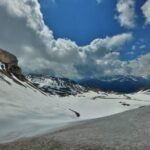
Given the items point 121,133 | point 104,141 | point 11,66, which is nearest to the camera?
point 104,141

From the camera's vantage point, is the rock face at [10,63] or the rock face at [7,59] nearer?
the rock face at [10,63]

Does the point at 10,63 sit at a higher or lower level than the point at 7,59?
lower

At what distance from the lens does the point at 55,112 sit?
74375mm

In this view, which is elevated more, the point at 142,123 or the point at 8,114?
the point at 8,114

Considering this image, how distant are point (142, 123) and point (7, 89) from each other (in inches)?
2300

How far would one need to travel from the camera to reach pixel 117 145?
21344mm

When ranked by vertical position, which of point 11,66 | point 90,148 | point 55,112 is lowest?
point 90,148

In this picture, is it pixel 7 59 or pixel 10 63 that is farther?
pixel 7 59

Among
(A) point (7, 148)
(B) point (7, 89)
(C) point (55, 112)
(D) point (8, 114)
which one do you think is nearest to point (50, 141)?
(A) point (7, 148)

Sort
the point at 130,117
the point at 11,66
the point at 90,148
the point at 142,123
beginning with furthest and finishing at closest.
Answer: the point at 11,66, the point at 130,117, the point at 142,123, the point at 90,148

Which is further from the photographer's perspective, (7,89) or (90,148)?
(7,89)

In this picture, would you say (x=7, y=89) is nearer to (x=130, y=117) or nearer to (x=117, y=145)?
(x=130, y=117)

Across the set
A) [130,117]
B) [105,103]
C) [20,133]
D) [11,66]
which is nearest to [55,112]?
[20,133]

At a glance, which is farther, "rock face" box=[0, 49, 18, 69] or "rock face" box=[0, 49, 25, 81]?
"rock face" box=[0, 49, 18, 69]
